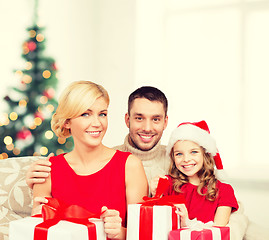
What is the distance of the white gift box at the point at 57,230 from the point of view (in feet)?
3.67

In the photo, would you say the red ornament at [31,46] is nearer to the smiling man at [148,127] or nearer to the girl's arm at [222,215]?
the smiling man at [148,127]

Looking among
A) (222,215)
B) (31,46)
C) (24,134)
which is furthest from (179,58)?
(222,215)

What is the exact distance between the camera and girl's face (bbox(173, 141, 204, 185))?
175 centimetres

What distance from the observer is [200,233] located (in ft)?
4.07

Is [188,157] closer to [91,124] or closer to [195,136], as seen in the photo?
[195,136]

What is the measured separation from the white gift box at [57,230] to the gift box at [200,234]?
0.24m

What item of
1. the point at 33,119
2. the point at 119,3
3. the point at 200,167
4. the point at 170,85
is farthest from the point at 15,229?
the point at 119,3

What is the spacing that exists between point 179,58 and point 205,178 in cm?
276

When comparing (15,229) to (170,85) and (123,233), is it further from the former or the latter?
Result: (170,85)

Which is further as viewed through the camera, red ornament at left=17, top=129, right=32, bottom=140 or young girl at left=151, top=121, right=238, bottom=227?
red ornament at left=17, top=129, right=32, bottom=140

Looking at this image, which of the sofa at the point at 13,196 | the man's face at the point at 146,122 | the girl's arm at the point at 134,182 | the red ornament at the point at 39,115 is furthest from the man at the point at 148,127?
the red ornament at the point at 39,115

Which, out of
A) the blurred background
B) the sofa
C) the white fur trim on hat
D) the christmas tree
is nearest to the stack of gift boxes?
the white fur trim on hat

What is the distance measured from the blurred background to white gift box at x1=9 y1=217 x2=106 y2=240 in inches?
99.7

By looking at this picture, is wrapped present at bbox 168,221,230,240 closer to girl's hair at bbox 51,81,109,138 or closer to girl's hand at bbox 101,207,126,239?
girl's hand at bbox 101,207,126,239
